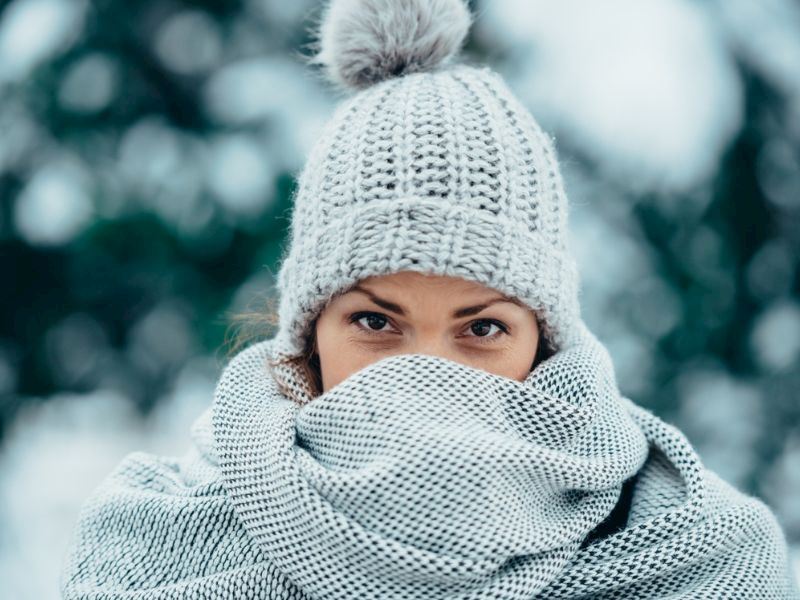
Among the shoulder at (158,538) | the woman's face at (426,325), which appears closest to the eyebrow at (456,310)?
the woman's face at (426,325)

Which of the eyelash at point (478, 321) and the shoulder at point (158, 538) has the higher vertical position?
the eyelash at point (478, 321)

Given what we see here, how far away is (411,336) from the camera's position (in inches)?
54.0

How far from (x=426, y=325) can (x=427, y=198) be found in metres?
0.21

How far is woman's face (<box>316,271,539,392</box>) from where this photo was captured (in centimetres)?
134

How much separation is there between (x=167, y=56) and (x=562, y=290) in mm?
2853

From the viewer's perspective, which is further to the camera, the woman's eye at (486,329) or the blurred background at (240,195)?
the blurred background at (240,195)

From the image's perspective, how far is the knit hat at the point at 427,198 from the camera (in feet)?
4.36

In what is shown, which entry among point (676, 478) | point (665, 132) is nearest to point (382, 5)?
point (676, 478)

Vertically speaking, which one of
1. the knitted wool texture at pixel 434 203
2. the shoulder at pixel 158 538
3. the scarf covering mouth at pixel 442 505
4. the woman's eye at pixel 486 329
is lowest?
the shoulder at pixel 158 538

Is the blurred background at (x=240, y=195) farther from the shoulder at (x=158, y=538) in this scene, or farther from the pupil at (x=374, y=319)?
the pupil at (x=374, y=319)

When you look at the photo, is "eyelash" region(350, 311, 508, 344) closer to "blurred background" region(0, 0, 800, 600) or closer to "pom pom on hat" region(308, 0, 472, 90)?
"pom pom on hat" region(308, 0, 472, 90)

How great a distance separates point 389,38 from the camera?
1.61m

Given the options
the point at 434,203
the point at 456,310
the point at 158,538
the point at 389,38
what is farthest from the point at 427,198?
the point at 158,538

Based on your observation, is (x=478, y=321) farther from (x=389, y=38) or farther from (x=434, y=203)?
(x=389, y=38)
